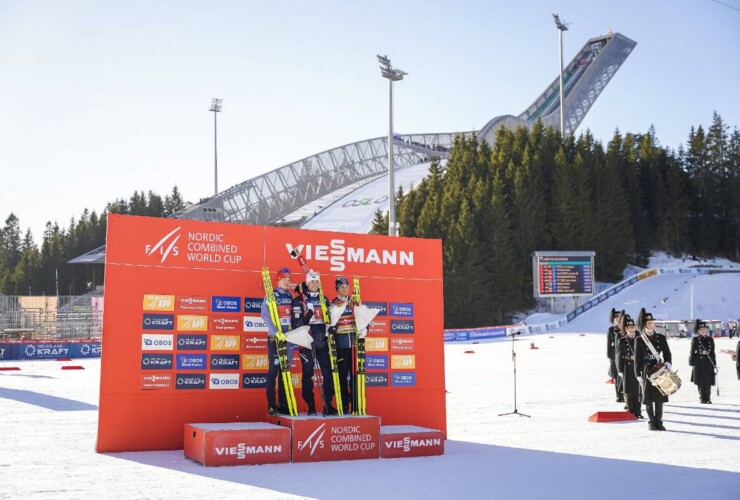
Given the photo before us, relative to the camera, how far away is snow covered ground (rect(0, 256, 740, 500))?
731 cm

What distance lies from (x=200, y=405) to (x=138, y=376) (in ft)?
2.84

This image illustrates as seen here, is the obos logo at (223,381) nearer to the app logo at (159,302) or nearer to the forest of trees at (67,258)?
the app logo at (159,302)

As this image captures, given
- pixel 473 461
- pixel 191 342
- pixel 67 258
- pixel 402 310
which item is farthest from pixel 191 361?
pixel 67 258

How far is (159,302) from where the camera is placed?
10008 millimetres

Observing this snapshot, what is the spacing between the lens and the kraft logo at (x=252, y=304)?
34.6ft

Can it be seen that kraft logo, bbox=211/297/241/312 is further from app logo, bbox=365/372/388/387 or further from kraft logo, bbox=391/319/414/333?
kraft logo, bbox=391/319/414/333

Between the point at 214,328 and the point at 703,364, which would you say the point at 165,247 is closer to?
the point at 214,328

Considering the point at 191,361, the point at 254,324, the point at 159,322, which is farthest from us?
the point at 254,324

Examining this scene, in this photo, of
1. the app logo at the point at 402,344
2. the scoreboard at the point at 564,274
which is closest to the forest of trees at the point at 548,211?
the scoreboard at the point at 564,274

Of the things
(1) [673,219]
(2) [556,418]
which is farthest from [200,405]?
(1) [673,219]

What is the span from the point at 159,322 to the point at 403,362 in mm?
3555

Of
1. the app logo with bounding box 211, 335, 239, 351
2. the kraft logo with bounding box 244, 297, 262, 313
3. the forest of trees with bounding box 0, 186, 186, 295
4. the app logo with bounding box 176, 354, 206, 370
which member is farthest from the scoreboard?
the forest of trees with bounding box 0, 186, 186, 295

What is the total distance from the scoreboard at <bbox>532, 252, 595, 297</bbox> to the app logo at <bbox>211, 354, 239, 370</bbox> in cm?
4137

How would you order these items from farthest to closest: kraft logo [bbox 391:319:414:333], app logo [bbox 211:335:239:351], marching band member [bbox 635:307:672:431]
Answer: marching band member [bbox 635:307:672:431], kraft logo [bbox 391:319:414:333], app logo [bbox 211:335:239:351]
